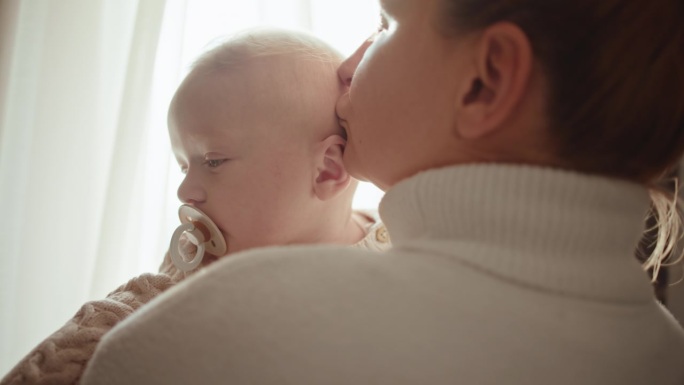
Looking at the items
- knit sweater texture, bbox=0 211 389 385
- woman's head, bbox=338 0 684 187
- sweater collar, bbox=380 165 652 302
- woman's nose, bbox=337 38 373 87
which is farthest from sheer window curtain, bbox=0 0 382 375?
sweater collar, bbox=380 165 652 302

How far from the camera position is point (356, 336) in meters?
0.55

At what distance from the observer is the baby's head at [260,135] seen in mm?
1068

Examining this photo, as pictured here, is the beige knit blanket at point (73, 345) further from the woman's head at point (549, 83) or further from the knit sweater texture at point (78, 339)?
the woman's head at point (549, 83)

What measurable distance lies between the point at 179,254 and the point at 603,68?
2.61ft

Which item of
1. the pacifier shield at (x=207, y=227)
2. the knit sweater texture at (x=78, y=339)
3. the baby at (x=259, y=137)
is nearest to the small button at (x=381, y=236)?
the baby at (x=259, y=137)

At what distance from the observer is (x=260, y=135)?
1.07m

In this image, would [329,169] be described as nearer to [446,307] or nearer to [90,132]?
[446,307]

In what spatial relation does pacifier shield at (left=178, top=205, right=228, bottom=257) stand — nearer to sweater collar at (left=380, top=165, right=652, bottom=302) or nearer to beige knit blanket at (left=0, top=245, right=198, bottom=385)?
beige knit blanket at (left=0, top=245, right=198, bottom=385)

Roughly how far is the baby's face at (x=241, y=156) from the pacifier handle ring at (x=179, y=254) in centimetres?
5

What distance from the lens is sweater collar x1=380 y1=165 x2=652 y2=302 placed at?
625mm

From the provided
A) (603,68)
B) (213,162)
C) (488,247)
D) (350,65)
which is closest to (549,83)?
(603,68)

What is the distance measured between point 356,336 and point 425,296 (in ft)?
0.25

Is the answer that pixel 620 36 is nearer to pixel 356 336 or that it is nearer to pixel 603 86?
pixel 603 86

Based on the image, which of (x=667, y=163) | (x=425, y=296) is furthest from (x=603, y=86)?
(x=425, y=296)
